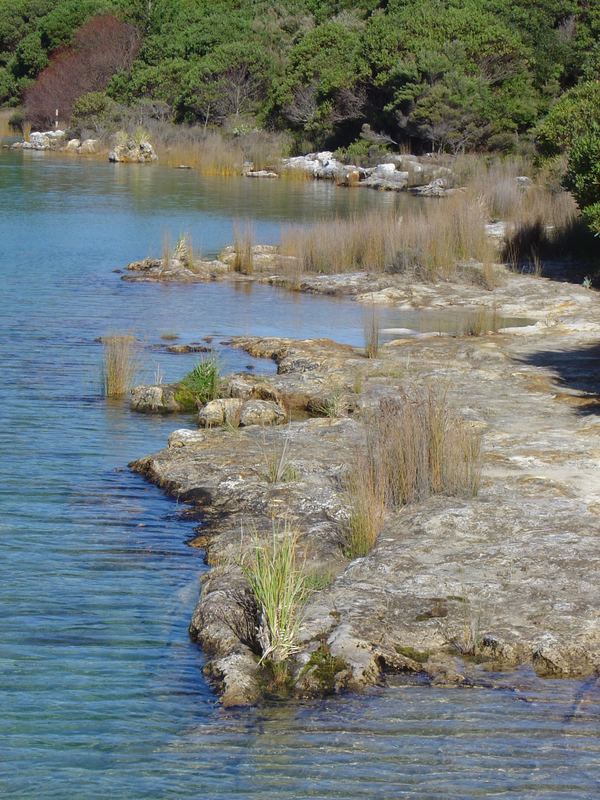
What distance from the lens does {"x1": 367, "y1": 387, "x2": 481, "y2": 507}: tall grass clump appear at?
7.66 meters

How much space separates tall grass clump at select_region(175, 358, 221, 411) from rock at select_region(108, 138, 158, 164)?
3629 centimetres

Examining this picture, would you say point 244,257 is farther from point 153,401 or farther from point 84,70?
point 84,70

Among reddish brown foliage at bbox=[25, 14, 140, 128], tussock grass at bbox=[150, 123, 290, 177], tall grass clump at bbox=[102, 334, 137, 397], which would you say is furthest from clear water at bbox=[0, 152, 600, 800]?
reddish brown foliage at bbox=[25, 14, 140, 128]

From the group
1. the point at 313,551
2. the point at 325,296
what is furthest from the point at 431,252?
the point at 313,551

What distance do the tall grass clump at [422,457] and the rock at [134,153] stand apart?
131 feet

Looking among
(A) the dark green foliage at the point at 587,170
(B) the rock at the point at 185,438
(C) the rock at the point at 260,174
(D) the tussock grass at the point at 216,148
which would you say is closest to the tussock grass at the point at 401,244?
(A) the dark green foliage at the point at 587,170

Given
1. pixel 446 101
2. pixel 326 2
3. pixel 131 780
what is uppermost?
Result: pixel 326 2

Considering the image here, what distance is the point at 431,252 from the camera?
737 inches

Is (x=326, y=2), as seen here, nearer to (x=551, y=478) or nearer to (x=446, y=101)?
(x=446, y=101)

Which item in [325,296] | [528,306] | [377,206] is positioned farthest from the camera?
[377,206]

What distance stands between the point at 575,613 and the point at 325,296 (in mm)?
12264

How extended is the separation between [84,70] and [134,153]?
56.3 feet

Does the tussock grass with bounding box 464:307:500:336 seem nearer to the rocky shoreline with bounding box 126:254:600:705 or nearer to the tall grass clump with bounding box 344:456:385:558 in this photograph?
the rocky shoreline with bounding box 126:254:600:705

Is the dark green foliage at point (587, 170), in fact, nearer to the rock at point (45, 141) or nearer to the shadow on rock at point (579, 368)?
the shadow on rock at point (579, 368)
